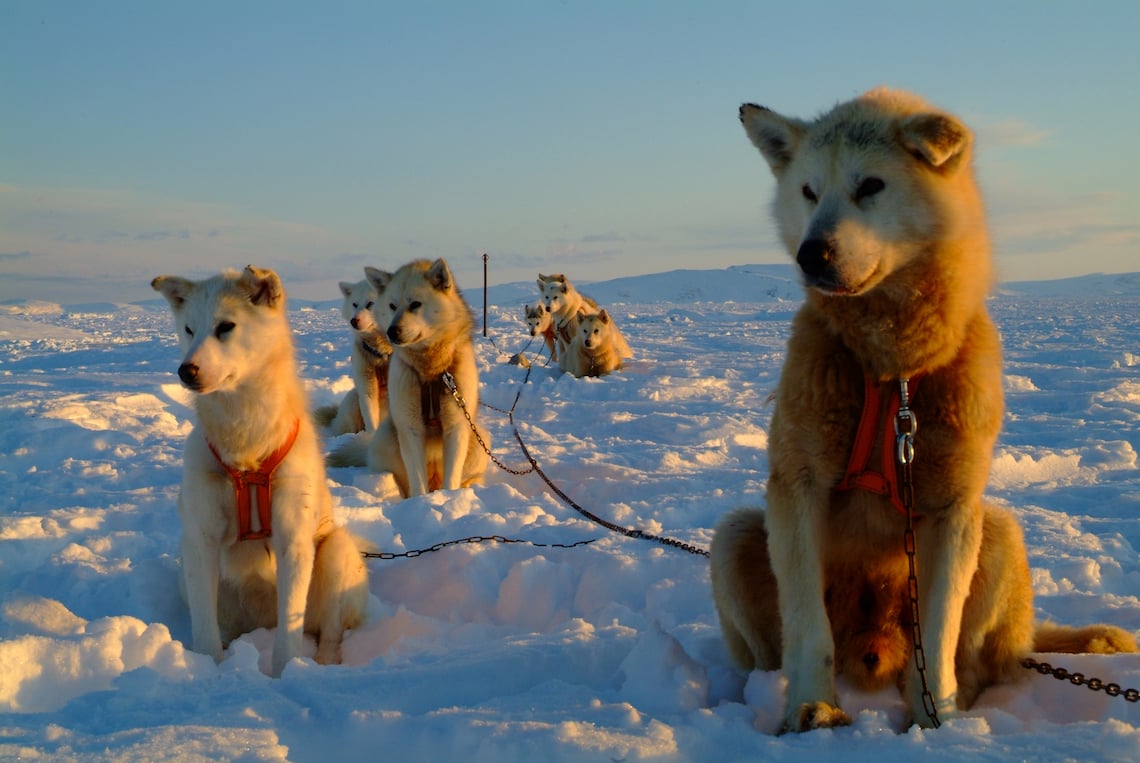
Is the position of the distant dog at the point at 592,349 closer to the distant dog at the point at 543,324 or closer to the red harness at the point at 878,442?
the distant dog at the point at 543,324

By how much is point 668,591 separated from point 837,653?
1277 mm

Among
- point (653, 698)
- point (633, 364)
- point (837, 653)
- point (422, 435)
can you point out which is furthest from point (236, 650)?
point (633, 364)

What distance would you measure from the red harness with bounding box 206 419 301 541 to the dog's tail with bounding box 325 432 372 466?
13.1 ft

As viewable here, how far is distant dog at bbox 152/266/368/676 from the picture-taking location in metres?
3.22

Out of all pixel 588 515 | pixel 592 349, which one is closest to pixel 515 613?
pixel 588 515

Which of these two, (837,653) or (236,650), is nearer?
(837,653)

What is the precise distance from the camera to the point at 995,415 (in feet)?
7.76

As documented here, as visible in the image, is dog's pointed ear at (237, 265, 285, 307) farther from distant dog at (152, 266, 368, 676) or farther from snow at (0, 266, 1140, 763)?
snow at (0, 266, 1140, 763)

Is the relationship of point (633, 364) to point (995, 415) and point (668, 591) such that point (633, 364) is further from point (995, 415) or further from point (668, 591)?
point (995, 415)

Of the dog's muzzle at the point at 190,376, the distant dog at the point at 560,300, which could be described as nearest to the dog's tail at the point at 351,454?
the dog's muzzle at the point at 190,376

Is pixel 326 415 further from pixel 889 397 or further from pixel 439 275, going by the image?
pixel 889 397

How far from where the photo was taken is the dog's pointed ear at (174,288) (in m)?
3.47

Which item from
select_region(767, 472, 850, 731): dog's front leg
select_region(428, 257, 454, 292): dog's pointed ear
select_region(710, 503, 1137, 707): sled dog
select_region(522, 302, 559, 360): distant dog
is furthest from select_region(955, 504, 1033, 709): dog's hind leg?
select_region(522, 302, 559, 360): distant dog

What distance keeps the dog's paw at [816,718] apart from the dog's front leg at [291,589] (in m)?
1.94
